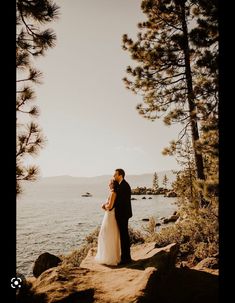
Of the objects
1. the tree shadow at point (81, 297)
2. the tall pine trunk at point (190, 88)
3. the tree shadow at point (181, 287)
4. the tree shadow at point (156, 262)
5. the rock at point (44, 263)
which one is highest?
the tall pine trunk at point (190, 88)

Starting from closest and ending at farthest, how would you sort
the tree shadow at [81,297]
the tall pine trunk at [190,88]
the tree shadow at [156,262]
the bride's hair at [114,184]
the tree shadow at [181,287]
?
the tree shadow at [81,297]
the tree shadow at [181,287]
the tree shadow at [156,262]
the bride's hair at [114,184]
the tall pine trunk at [190,88]

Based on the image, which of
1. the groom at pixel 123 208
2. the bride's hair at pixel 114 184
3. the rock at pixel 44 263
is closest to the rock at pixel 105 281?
the groom at pixel 123 208

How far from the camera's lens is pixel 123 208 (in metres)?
7.73

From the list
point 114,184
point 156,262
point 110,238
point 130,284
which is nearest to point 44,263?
point 110,238

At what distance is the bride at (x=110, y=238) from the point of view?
7.73m

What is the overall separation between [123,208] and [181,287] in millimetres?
2282

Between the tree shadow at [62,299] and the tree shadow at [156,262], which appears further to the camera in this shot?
the tree shadow at [156,262]

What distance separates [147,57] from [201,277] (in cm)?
891

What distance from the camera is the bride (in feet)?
25.4

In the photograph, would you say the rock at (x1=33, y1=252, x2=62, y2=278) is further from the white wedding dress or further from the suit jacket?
the suit jacket

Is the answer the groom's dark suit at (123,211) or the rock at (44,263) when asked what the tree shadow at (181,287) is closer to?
the groom's dark suit at (123,211)

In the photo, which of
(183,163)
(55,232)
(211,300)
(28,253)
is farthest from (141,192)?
(211,300)

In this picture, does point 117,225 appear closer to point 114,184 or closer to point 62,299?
point 114,184

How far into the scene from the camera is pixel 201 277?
22.7ft
